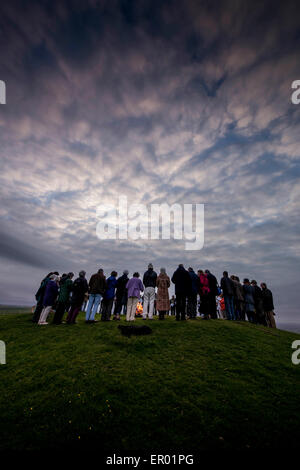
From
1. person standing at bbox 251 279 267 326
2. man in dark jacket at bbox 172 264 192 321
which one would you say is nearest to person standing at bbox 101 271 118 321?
man in dark jacket at bbox 172 264 192 321

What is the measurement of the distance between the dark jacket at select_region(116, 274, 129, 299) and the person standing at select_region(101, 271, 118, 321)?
1.40ft

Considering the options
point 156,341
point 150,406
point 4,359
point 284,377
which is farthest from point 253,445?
point 4,359

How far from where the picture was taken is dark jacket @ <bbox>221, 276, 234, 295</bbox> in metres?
13.7

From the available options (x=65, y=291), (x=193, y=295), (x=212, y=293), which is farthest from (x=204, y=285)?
(x=65, y=291)

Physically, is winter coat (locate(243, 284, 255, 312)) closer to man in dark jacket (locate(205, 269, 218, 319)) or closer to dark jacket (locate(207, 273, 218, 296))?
man in dark jacket (locate(205, 269, 218, 319))

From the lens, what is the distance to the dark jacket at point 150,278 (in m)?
12.4

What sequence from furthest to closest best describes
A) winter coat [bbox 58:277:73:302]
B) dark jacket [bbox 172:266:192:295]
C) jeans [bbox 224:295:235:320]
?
jeans [bbox 224:295:235:320]
dark jacket [bbox 172:266:192:295]
winter coat [bbox 58:277:73:302]

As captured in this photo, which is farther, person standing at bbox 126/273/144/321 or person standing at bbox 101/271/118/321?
person standing at bbox 101/271/118/321

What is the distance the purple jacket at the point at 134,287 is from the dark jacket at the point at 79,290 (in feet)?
8.26

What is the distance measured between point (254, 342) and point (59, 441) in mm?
8585

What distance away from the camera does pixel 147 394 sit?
512 centimetres

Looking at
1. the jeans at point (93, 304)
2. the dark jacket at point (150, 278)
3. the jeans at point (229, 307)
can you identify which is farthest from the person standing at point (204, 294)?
the jeans at point (93, 304)

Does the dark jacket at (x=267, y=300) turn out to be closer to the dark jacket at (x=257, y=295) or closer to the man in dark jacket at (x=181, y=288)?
the dark jacket at (x=257, y=295)

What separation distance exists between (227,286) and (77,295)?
9.93 m
